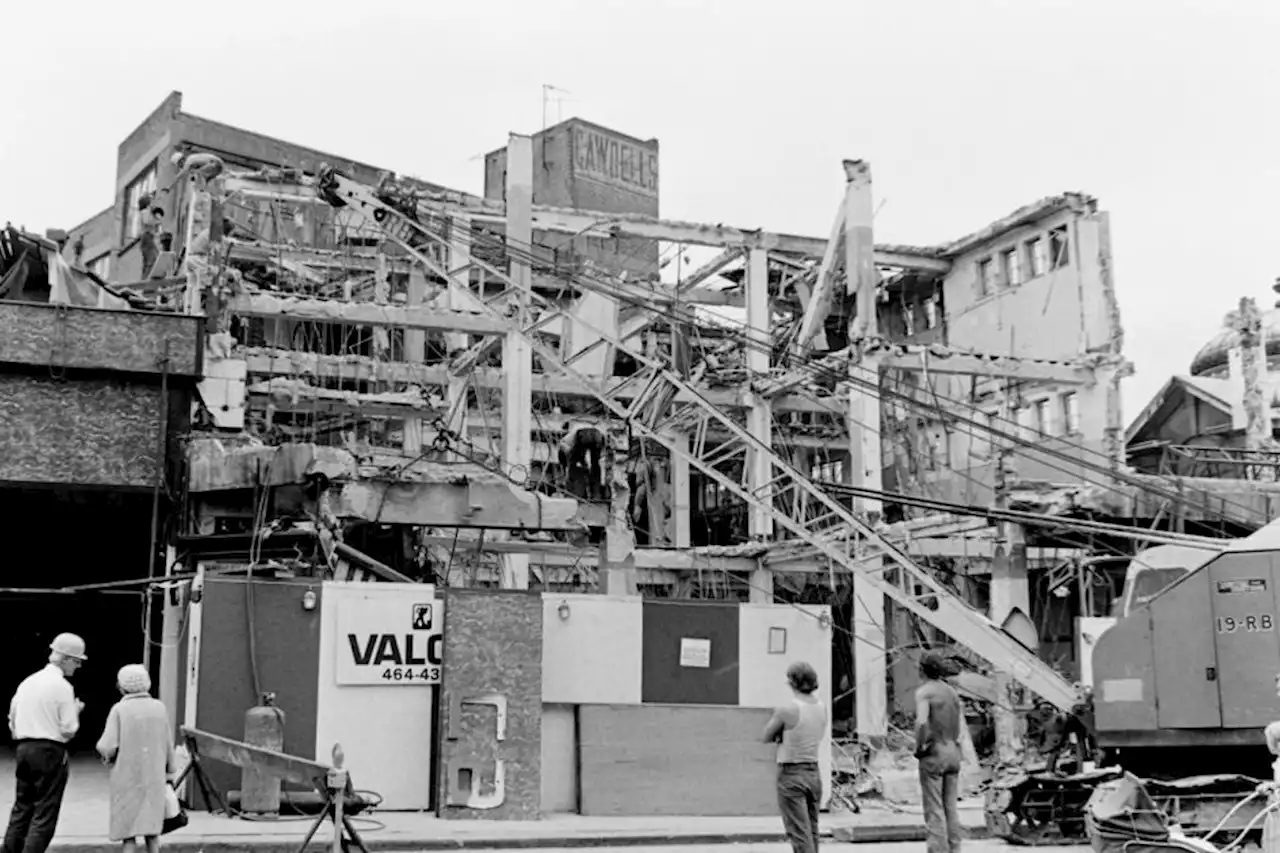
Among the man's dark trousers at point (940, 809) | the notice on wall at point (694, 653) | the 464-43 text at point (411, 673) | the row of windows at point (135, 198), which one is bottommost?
the man's dark trousers at point (940, 809)

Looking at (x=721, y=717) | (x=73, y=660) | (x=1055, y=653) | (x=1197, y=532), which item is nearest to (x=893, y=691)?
(x=1055, y=653)

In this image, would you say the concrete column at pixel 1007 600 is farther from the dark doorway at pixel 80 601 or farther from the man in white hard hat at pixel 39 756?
the man in white hard hat at pixel 39 756

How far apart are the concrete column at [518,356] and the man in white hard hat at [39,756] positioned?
685 inches

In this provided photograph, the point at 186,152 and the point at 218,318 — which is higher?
the point at 186,152

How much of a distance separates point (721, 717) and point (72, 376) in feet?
35.3

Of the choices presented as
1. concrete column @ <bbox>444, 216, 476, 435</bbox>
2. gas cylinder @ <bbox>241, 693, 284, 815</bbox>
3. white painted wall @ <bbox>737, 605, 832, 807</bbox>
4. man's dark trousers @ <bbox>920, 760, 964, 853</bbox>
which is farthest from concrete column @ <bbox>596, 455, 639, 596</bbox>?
man's dark trousers @ <bbox>920, 760, 964, 853</bbox>

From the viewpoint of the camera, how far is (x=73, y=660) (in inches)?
442

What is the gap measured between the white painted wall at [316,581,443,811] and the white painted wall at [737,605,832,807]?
12.9 ft

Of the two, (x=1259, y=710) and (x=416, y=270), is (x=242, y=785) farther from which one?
(x=416, y=270)

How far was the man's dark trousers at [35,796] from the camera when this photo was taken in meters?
10.9

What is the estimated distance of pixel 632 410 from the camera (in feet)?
71.9

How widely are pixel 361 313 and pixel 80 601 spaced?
7967 mm

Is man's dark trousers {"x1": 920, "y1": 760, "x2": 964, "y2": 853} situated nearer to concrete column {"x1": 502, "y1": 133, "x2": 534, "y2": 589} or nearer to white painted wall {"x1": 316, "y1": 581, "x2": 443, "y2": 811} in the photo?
white painted wall {"x1": 316, "y1": 581, "x2": 443, "y2": 811}

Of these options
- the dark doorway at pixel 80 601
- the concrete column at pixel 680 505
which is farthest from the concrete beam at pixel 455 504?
the concrete column at pixel 680 505
